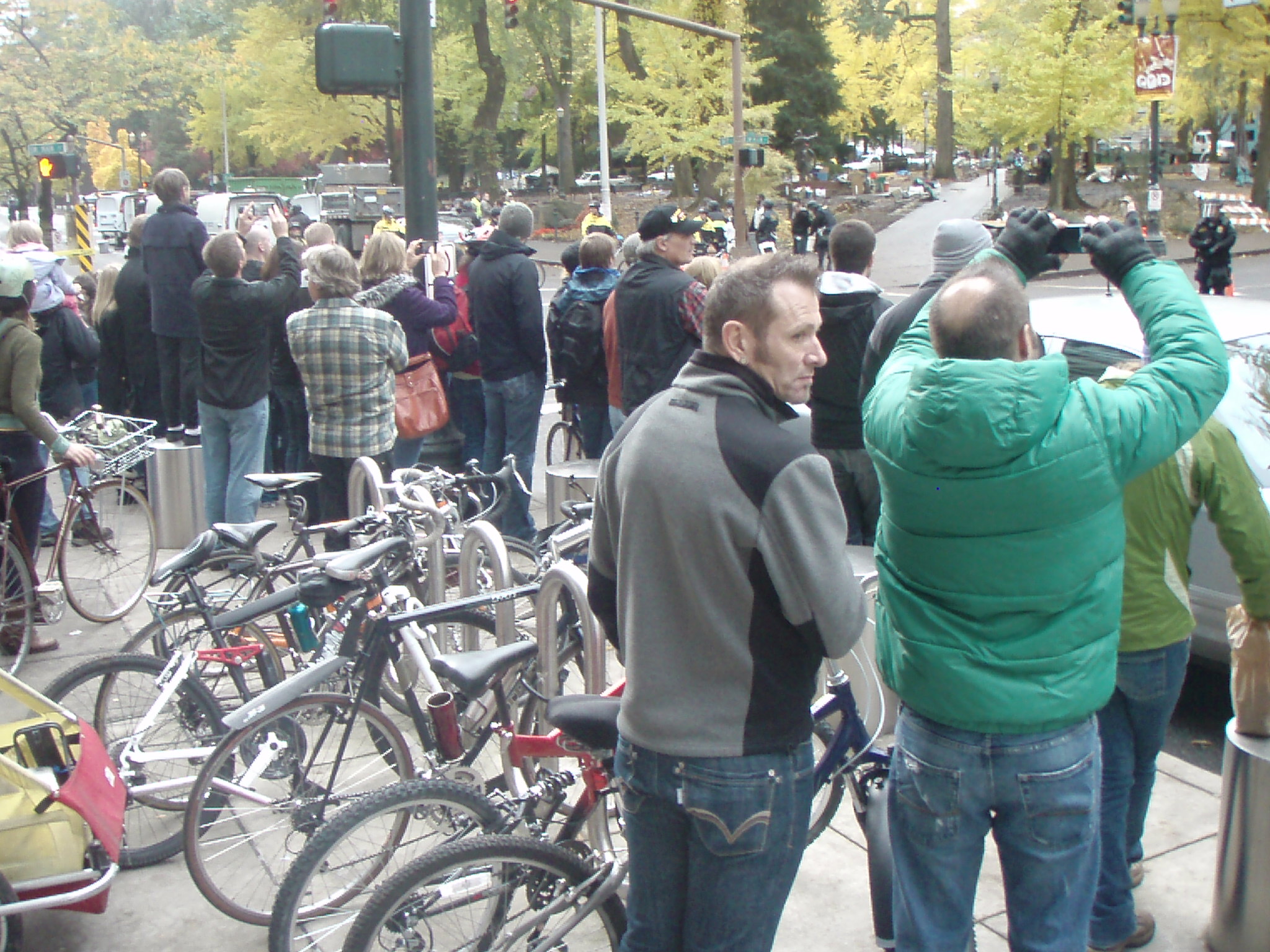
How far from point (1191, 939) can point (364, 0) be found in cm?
3963

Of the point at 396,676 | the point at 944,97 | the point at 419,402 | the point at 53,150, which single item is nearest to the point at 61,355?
the point at 419,402

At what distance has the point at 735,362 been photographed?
2.34m

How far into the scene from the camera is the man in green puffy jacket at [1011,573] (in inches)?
93.9

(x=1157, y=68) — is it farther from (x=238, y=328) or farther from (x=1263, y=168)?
(x=238, y=328)

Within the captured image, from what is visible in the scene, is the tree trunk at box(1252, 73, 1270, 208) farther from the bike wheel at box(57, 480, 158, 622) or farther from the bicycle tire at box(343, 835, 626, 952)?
the bicycle tire at box(343, 835, 626, 952)

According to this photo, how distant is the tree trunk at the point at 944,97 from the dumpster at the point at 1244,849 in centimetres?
4824

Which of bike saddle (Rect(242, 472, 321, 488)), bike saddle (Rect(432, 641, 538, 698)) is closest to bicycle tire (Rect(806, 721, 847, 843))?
bike saddle (Rect(432, 641, 538, 698))

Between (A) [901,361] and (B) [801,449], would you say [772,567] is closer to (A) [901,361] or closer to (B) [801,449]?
(B) [801,449]

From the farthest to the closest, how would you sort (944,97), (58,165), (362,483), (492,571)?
(944,97) < (58,165) < (362,483) < (492,571)

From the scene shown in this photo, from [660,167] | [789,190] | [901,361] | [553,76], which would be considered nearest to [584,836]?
[901,361]

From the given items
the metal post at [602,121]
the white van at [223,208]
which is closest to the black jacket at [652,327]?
the white van at [223,208]

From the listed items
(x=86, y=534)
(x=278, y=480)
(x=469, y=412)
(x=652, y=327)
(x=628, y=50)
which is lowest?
(x=86, y=534)

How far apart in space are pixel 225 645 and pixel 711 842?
7.89ft

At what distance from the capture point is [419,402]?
7156 mm
